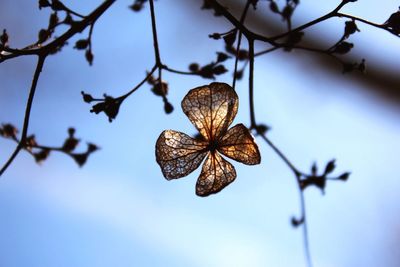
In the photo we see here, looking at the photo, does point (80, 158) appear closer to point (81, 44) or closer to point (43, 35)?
point (81, 44)

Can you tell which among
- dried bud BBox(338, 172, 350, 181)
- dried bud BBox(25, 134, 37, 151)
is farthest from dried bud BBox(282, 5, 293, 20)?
dried bud BBox(25, 134, 37, 151)

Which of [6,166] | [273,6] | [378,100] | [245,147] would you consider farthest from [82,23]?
[378,100]

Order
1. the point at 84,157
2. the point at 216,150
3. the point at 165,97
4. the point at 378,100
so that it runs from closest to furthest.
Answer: the point at 216,150, the point at 165,97, the point at 84,157, the point at 378,100

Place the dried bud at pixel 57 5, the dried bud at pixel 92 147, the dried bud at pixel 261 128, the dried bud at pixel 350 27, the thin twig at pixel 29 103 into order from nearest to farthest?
the thin twig at pixel 29 103
the dried bud at pixel 350 27
the dried bud at pixel 57 5
the dried bud at pixel 261 128
the dried bud at pixel 92 147

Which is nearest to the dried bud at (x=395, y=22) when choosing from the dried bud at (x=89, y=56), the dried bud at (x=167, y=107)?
the dried bud at (x=167, y=107)

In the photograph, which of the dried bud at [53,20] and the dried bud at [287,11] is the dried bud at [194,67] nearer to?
the dried bud at [287,11]

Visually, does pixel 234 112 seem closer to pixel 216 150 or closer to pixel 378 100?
pixel 216 150
